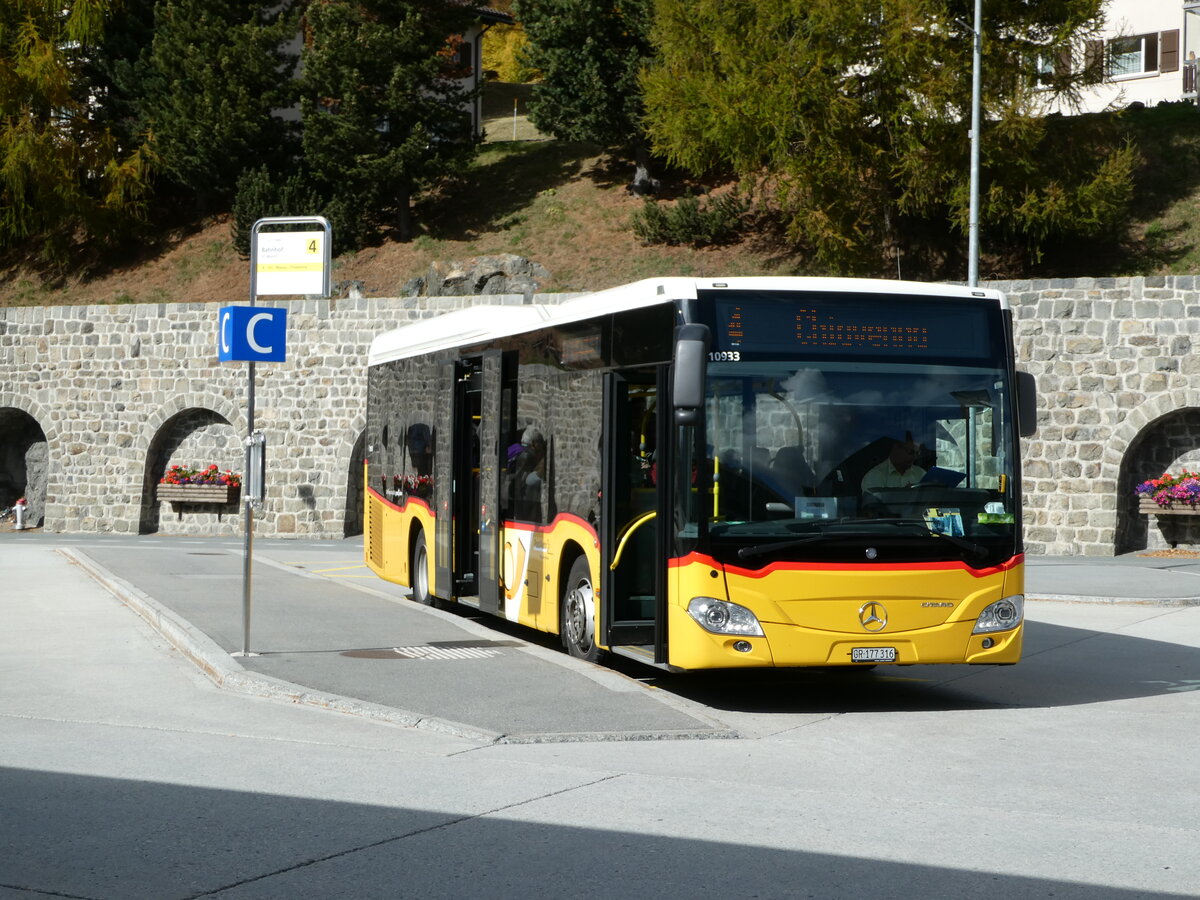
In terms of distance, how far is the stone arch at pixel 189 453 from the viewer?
3153 cm

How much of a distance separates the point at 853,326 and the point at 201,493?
23418mm

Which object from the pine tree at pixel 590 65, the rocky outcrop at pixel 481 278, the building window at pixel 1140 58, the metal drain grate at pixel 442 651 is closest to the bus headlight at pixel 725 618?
the metal drain grate at pixel 442 651

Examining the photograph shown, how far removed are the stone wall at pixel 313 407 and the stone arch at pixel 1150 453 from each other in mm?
24

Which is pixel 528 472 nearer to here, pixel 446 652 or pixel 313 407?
pixel 446 652

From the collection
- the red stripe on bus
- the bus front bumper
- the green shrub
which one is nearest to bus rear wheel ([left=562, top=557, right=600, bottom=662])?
the red stripe on bus

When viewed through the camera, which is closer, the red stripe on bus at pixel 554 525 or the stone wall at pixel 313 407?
the red stripe on bus at pixel 554 525

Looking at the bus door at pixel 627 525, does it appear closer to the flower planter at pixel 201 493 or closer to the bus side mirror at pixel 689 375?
the bus side mirror at pixel 689 375

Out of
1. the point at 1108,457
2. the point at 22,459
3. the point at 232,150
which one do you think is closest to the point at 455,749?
the point at 1108,457

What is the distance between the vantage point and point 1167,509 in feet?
77.8

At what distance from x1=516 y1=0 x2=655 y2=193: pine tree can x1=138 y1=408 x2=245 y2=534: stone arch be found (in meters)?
16.5

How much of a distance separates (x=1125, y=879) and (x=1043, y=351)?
19888 mm

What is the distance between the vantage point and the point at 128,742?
8516 millimetres

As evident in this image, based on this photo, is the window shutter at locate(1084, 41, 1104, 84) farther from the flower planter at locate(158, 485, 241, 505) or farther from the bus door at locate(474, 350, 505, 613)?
the bus door at locate(474, 350, 505, 613)

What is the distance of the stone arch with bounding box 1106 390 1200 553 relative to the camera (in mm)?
23938
